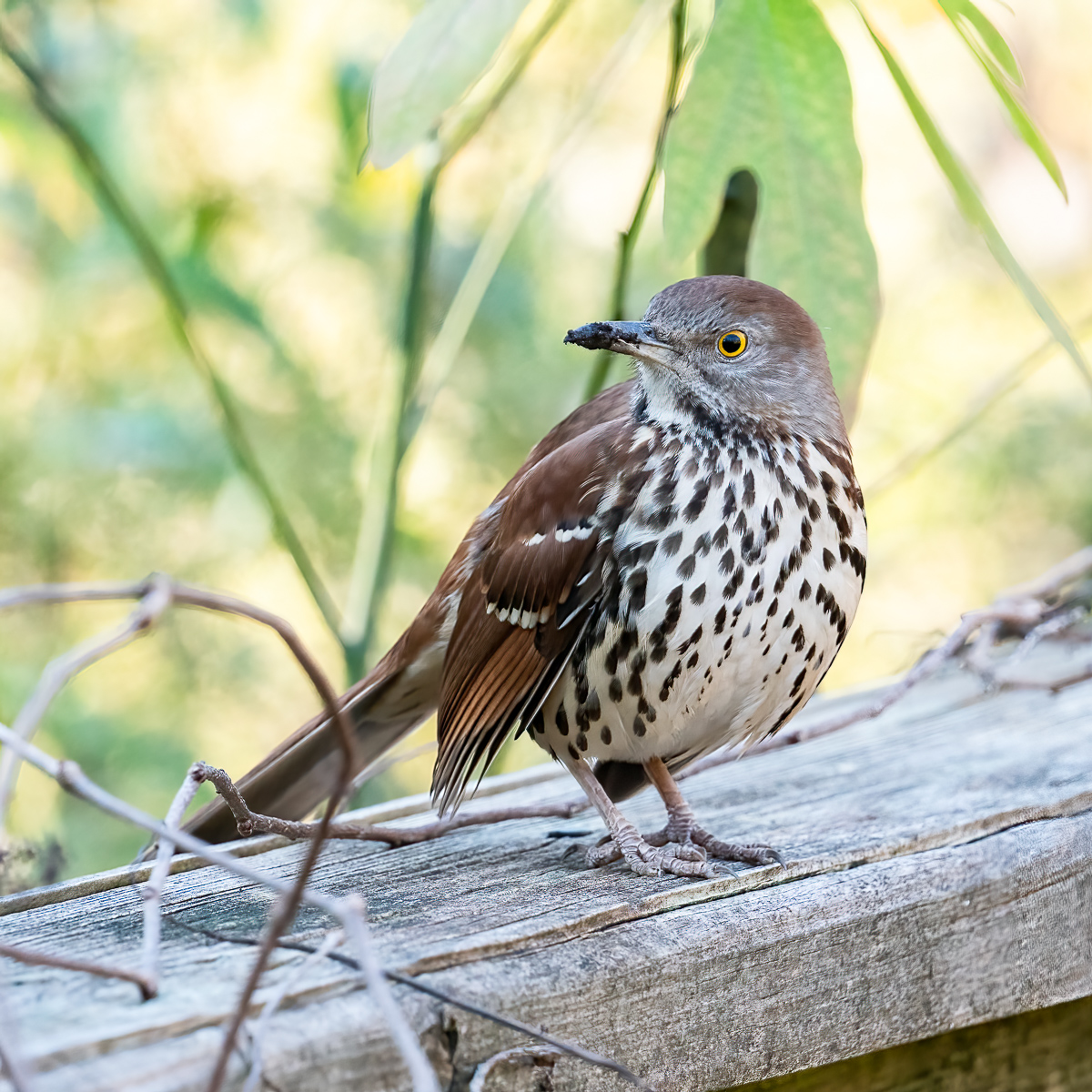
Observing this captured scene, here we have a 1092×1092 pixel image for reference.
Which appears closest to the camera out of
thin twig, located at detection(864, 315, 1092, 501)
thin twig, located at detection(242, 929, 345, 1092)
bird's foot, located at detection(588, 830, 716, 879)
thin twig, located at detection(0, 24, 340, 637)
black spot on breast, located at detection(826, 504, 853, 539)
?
thin twig, located at detection(242, 929, 345, 1092)

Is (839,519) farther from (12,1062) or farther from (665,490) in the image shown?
(12,1062)

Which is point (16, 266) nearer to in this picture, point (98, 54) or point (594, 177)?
point (98, 54)

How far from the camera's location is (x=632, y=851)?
188cm

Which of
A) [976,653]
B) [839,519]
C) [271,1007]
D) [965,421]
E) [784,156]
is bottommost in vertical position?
[271,1007]

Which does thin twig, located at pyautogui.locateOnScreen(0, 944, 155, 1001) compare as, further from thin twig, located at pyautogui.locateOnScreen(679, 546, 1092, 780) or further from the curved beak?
thin twig, located at pyautogui.locateOnScreen(679, 546, 1092, 780)

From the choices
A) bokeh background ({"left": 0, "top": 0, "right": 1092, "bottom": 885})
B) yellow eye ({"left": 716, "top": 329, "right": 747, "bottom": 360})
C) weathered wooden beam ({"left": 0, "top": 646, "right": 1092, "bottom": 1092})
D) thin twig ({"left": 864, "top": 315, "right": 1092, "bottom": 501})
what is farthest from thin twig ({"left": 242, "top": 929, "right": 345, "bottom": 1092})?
bokeh background ({"left": 0, "top": 0, "right": 1092, "bottom": 885})

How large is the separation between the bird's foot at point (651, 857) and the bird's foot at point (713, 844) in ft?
0.06

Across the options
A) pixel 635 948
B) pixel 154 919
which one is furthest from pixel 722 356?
pixel 154 919

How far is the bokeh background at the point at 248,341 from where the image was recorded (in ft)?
11.7

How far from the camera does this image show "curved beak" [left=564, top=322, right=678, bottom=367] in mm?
2006

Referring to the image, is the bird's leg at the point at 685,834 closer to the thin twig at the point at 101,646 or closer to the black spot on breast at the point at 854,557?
the black spot on breast at the point at 854,557

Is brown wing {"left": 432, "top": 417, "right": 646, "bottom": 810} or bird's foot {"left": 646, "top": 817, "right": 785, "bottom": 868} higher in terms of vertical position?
brown wing {"left": 432, "top": 417, "right": 646, "bottom": 810}

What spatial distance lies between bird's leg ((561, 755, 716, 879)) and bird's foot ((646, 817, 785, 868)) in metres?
0.01

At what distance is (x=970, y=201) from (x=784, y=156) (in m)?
0.25
